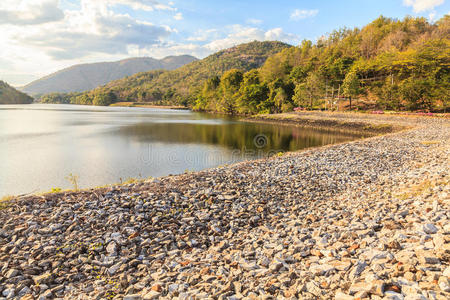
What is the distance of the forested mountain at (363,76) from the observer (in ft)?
170

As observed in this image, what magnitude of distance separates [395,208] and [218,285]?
Result: 5.75 meters

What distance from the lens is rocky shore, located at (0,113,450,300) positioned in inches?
161

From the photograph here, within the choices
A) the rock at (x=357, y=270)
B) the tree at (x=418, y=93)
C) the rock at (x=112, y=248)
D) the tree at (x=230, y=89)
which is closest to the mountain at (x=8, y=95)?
the tree at (x=230, y=89)

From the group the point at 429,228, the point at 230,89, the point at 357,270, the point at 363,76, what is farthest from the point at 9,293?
the point at 230,89

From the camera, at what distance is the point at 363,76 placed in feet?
250

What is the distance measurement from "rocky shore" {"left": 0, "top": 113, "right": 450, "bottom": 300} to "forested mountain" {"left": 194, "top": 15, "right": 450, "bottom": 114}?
54277mm

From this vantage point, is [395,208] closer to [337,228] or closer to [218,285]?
[337,228]

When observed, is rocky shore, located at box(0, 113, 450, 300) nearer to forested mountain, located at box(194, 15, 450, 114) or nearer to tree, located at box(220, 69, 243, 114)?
forested mountain, located at box(194, 15, 450, 114)

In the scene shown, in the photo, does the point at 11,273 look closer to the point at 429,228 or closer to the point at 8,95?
the point at 429,228

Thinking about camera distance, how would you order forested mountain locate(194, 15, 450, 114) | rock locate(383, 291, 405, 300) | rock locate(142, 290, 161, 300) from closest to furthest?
1. rock locate(383, 291, 405, 300)
2. rock locate(142, 290, 161, 300)
3. forested mountain locate(194, 15, 450, 114)

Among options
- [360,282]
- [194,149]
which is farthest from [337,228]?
[194,149]

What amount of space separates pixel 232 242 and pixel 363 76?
285 feet

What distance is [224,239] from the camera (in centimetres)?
654

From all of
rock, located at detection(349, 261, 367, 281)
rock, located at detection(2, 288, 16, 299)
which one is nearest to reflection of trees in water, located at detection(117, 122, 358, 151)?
rock, located at detection(349, 261, 367, 281)
